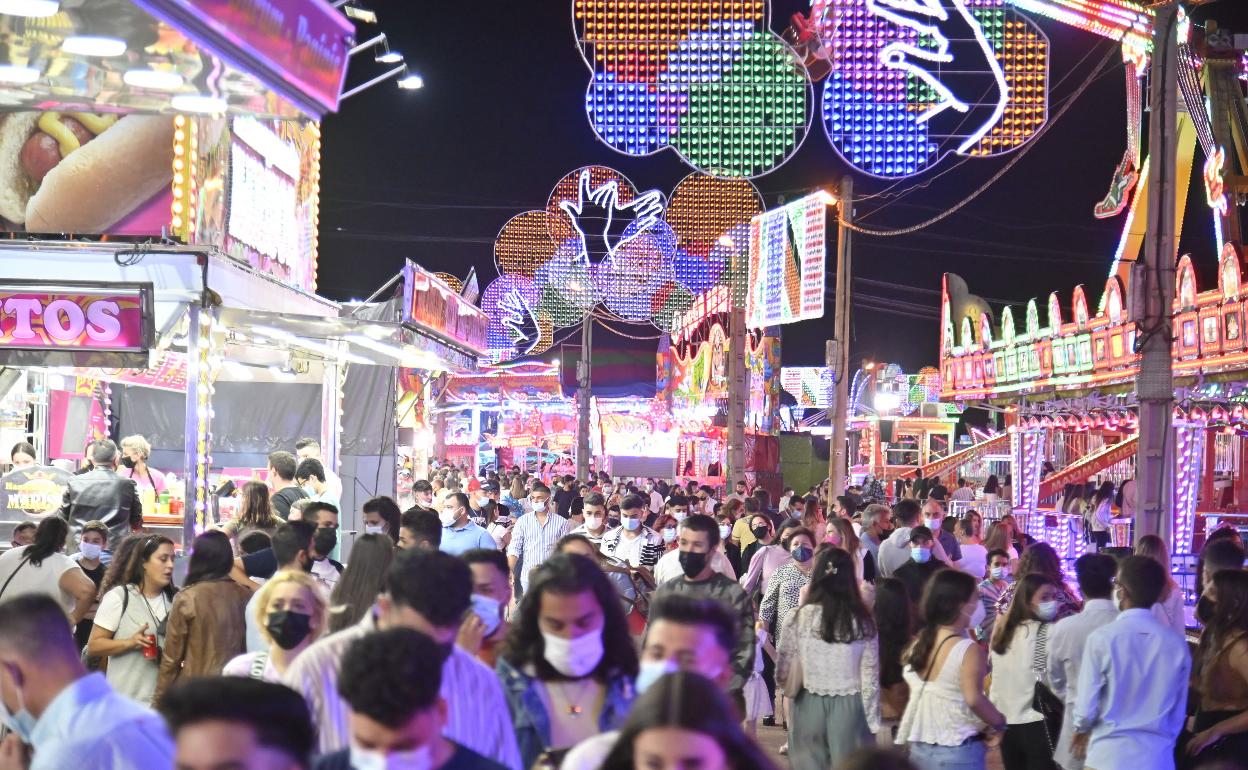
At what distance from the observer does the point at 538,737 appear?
484cm

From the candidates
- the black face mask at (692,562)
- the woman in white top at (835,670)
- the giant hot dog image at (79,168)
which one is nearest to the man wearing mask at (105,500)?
the giant hot dog image at (79,168)

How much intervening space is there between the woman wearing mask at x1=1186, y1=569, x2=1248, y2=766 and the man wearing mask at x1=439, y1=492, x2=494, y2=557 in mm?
5956

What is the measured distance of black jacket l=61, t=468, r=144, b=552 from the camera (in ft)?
37.8

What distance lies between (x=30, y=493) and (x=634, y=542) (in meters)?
5.47

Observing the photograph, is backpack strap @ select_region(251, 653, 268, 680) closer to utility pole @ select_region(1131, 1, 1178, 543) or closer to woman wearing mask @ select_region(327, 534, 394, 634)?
woman wearing mask @ select_region(327, 534, 394, 634)

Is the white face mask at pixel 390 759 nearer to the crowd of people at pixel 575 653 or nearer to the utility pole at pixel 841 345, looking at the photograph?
the crowd of people at pixel 575 653

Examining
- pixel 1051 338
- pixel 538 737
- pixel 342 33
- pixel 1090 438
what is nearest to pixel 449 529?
pixel 342 33

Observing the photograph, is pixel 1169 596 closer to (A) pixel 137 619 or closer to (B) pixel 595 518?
(B) pixel 595 518

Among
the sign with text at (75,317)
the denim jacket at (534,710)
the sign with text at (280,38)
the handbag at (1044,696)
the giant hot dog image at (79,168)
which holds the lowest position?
the handbag at (1044,696)

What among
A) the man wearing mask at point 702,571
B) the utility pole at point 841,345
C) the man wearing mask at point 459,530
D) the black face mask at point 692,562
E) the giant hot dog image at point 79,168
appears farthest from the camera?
the utility pole at point 841,345

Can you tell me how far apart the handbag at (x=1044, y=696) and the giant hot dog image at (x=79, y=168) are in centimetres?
940

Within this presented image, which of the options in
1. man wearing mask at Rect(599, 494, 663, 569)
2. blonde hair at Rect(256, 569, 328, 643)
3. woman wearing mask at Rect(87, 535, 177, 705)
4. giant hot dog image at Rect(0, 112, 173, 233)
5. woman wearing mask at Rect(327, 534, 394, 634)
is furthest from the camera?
giant hot dog image at Rect(0, 112, 173, 233)

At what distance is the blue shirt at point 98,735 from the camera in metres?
3.71

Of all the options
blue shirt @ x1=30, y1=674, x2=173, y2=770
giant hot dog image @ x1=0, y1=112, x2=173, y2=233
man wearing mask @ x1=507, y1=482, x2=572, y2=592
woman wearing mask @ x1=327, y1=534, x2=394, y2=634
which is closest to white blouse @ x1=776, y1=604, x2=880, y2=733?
woman wearing mask @ x1=327, y1=534, x2=394, y2=634
